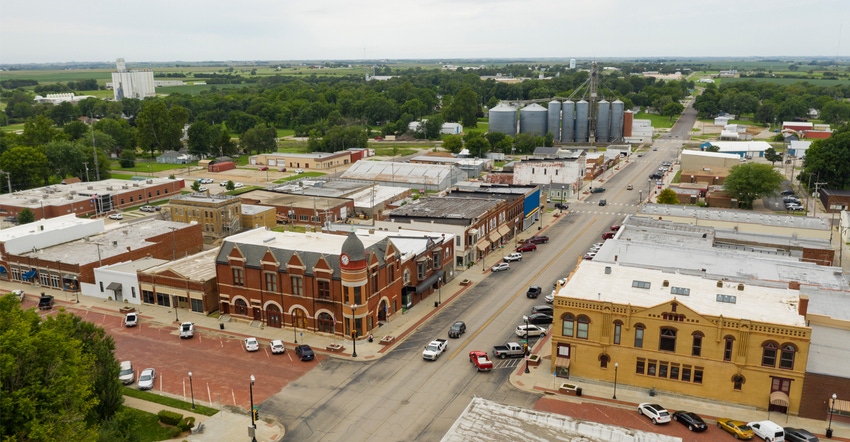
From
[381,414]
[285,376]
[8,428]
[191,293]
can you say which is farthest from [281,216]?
[8,428]

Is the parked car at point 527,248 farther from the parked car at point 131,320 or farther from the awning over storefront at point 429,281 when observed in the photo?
the parked car at point 131,320

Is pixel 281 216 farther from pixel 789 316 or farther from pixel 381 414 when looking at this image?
pixel 789 316

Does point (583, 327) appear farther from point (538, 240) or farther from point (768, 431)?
point (538, 240)

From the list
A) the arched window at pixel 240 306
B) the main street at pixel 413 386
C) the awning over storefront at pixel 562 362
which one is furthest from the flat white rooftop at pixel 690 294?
the arched window at pixel 240 306

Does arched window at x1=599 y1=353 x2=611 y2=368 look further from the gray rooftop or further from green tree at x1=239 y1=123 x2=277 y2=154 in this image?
green tree at x1=239 y1=123 x2=277 y2=154

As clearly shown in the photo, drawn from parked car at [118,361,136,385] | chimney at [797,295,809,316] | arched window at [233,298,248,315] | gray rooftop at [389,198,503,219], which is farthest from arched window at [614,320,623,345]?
parked car at [118,361,136,385]

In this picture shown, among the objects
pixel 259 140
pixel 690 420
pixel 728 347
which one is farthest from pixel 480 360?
pixel 259 140
